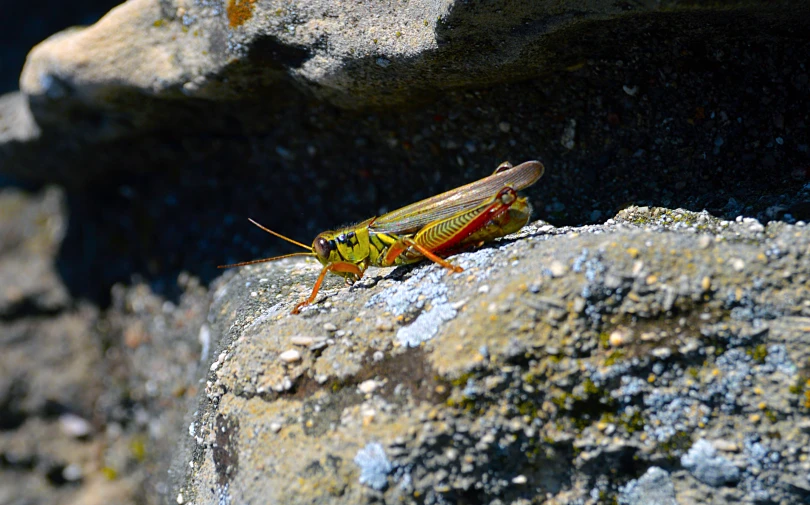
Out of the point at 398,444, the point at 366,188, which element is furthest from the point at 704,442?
the point at 366,188

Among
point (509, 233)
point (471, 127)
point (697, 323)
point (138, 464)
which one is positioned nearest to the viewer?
point (697, 323)

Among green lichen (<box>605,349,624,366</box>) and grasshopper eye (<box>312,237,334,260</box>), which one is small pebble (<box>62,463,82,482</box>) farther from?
green lichen (<box>605,349,624,366</box>)

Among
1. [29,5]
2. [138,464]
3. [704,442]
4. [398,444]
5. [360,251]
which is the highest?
[29,5]

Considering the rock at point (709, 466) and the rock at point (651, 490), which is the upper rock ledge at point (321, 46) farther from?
the rock at point (651, 490)

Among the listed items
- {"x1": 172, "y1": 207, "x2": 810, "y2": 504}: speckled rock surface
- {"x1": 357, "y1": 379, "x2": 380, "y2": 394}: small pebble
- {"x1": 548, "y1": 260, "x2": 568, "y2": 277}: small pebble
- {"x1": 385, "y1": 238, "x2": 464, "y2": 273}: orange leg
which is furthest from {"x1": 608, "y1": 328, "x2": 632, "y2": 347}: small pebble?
{"x1": 357, "y1": 379, "x2": 380, "y2": 394}: small pebble

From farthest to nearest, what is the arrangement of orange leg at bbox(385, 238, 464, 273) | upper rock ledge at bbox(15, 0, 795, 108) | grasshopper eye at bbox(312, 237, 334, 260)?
1. grasshopper eye at bbox(312, 237, 334, 260)
2. orange leg at bbox(385, 238, 464, 273)
3. upper rock ledge at bbox(15, 0, 795, 108)

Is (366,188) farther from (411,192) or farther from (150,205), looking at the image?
(150,205)

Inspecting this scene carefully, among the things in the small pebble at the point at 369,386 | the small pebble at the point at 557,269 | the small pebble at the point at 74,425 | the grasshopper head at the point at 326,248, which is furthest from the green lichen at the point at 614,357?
the small pebble at the point at 74,425
